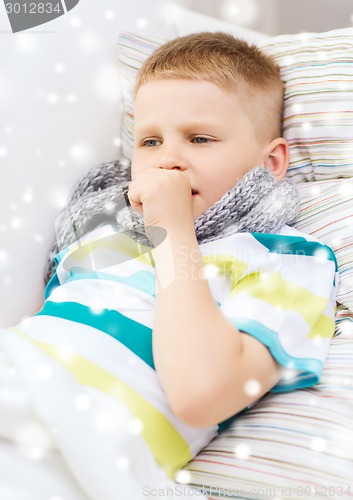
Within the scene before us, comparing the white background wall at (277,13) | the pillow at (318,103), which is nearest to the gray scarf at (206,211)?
the pillow at (318,103)

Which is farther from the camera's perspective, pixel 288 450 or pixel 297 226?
pixel 297 226

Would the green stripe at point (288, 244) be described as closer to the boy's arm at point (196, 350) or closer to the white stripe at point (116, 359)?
the boy's arm at point (196, 350)

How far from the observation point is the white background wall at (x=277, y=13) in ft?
5.27

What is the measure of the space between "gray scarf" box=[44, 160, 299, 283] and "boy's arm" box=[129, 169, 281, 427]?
0.41 feet

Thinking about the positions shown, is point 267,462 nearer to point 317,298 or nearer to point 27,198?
point 317,298

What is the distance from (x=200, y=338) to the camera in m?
0.75

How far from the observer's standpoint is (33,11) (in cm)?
122

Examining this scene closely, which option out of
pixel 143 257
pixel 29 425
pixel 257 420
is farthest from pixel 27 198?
pixel 257 420

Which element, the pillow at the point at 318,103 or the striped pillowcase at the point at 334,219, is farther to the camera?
the pillow at the point at 318,103

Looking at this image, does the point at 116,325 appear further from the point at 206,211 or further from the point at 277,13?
the point at 277,13

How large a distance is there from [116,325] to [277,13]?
3.78 ft

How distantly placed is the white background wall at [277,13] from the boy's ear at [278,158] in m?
0.64

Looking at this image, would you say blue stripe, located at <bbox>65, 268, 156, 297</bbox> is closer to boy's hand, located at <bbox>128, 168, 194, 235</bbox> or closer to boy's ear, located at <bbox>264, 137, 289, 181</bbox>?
boy's hand, located at <bbox>128, 168, 194, 235</bbox>

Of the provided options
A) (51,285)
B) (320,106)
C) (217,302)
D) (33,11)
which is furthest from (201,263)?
(33,11)
